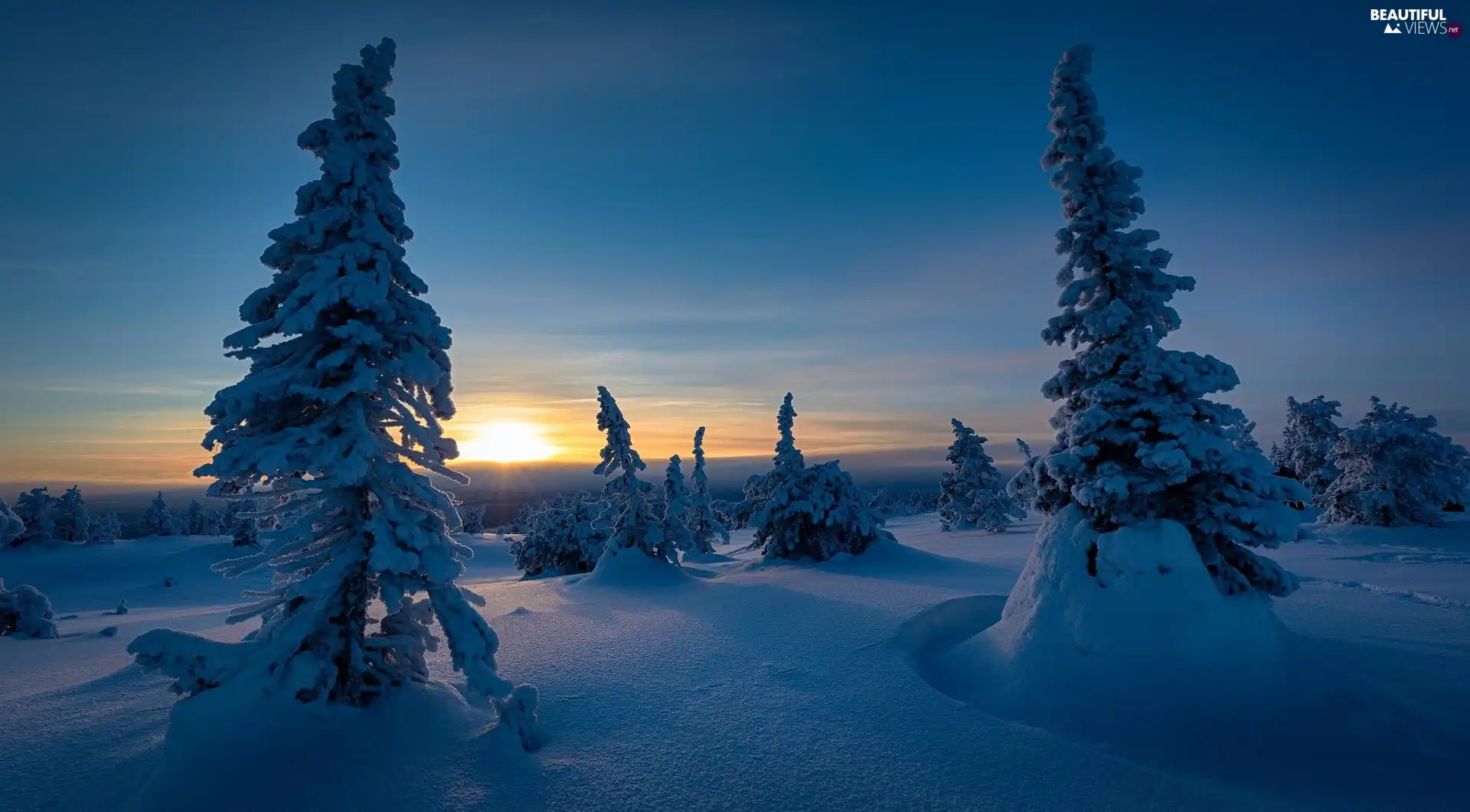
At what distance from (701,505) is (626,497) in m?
26.8

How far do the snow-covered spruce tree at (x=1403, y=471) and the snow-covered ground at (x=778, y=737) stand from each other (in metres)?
21.3

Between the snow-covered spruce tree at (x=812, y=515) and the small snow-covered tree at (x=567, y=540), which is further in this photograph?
the small snow-covered tree at (x=567, y=540)

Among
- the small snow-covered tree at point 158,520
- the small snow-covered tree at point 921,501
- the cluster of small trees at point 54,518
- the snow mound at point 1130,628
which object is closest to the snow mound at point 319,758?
the snow mound at point 1130,628

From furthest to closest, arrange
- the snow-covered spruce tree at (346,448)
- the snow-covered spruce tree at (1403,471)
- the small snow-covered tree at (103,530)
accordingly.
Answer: the small snow-covered tree at (103,530) < the snow-covered spruce tree at (1403,471) < the snow-covered spruce tree at (346,448)

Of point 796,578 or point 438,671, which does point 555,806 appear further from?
point 796,578

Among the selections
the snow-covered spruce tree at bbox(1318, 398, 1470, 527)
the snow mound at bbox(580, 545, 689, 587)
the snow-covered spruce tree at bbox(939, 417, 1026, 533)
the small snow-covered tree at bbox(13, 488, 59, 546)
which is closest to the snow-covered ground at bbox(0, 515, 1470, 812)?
the snow mound at bbox(580, 545, 689, 587)

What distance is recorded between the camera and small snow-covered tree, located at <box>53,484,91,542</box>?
48.1 meters

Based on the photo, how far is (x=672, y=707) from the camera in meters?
8.18

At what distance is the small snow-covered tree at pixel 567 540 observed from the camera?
30547 mm

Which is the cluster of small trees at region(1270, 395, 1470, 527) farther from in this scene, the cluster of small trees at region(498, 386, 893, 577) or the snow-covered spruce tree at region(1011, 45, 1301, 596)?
the snow-covered spruce tree at region(1011, 45, 1301, 596)

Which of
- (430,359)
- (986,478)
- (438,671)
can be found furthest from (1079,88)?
(986,478)

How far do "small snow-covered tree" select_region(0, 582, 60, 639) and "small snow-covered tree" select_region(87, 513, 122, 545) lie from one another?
41.9 metres

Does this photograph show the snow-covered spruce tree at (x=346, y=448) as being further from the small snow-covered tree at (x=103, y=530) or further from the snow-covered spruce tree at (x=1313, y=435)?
the small snow-covered tree at (x=103, y=530)

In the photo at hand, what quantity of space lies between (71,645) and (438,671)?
498 inches
